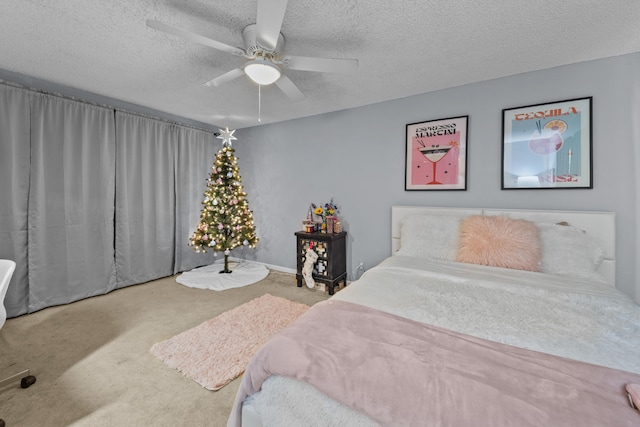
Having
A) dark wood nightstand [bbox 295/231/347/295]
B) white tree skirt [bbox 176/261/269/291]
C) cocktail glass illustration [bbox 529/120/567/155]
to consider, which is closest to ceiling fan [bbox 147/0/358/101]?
dark wood nightstand [bbox 295/231/347/295]

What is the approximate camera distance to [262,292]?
11.3 ft

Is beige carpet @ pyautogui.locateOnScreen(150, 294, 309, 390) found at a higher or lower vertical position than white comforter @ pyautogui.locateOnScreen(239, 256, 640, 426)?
lower

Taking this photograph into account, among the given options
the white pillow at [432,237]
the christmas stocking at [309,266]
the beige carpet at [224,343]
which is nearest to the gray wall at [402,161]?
the white pillow at [432,237]

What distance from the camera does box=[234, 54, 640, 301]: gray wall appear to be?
7.52ft

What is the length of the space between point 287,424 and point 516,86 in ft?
11.3

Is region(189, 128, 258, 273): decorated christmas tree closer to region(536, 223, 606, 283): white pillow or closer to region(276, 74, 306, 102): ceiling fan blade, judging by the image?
region(276, 74, 306, 102): ceiling fan blade

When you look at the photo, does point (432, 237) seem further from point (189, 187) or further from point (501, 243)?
point (189, 187)

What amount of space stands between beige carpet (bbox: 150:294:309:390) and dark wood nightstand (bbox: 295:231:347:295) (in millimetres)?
559

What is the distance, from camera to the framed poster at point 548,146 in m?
2.40

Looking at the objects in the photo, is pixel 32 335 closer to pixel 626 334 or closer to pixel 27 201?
pixel 27 201

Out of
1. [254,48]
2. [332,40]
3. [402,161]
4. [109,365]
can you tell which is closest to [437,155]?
[402,161]

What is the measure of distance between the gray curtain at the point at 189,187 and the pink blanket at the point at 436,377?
3.65m

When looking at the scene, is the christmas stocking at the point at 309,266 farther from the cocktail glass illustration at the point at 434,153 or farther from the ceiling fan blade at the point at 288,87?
the ceiling fan blade at the point at 288,87

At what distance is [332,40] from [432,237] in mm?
2002
